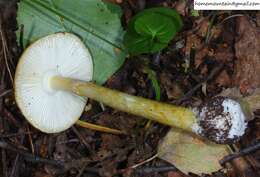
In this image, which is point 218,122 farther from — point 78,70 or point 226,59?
point 78,70

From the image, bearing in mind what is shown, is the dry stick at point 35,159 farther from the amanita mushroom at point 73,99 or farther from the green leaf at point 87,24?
the green leaf at point 87,24

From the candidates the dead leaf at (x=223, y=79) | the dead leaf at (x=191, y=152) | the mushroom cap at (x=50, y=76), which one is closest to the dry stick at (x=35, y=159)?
the mushroom cap at (x=50, y=76)

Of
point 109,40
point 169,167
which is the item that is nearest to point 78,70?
point 109,40

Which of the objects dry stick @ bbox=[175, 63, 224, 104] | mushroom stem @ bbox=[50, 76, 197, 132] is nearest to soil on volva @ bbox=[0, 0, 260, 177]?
dry stick @ bbox=[175, 63, 224, 104]

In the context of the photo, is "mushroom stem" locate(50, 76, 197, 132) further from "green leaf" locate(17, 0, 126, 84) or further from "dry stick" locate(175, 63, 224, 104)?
"dry stick" locate(175, 63, 224, 104)

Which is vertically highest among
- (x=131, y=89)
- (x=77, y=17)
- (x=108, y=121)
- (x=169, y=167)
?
(x=77, y=17)

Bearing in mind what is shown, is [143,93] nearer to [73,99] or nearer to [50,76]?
[73,99]

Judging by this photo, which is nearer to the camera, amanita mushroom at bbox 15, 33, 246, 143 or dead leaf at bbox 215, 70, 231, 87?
amanita mushroom at bbox 15, 33, 246, 143
